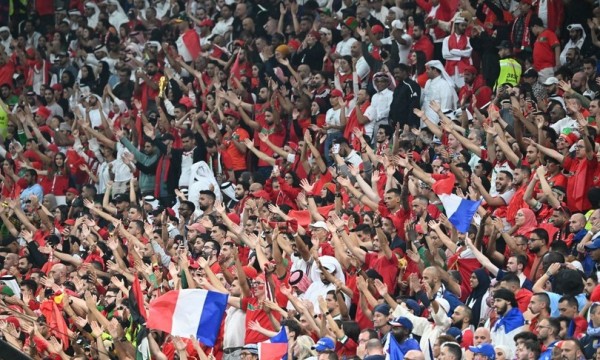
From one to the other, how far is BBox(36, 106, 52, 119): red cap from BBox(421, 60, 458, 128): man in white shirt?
7989 millimetres

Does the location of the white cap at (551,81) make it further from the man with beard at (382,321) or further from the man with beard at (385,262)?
the man with beard at (382,321)

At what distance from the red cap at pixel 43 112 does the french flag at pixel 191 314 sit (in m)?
10.9

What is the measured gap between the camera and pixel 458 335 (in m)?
13.4

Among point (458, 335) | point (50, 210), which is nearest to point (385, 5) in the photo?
point (50, 210)

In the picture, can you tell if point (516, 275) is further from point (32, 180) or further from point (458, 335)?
point (32, 180)

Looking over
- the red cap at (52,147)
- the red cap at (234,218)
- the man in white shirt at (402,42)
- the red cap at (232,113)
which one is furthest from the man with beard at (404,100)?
the red cap at (52,147)

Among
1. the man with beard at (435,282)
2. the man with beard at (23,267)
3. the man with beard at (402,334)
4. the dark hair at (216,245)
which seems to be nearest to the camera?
the man with beard at (402,334)

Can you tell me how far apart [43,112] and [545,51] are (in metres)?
9.45

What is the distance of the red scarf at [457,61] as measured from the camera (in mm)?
20812

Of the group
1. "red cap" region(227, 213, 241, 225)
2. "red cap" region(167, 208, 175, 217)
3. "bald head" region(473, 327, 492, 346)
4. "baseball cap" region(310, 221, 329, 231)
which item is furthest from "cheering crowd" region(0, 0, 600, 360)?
"red cap" region(167, 208, 175, 217)

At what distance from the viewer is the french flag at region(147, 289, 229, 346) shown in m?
15.3

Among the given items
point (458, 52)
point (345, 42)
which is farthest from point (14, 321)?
point (345, 42)

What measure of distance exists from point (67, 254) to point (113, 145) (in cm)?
360

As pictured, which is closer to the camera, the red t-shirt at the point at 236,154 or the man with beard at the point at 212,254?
the man with beard at the point at 212,254
